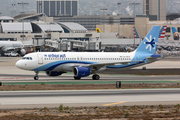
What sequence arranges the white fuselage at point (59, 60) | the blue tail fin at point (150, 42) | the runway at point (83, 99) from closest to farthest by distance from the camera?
1. the runway at point (83, 99)
2. the white fuselage at point (59, 60)
3. the blue tail fin at point (150, 42)

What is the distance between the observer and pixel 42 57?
50594mm

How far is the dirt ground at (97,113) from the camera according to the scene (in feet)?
71.0

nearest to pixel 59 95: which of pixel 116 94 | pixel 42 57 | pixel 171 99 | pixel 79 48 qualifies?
pixel 116 94

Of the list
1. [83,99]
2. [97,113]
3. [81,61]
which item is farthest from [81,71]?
[97,113]

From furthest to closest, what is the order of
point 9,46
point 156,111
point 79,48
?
point 79,48, point 9,46, point 156,111

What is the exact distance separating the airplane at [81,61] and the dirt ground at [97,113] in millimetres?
25279

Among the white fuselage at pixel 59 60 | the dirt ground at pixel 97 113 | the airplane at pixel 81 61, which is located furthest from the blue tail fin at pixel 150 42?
the dirt ground at pixel 97 113

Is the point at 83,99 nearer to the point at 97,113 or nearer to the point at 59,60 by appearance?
the point at 97,113

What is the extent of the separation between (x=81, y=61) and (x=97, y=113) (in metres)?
29.6

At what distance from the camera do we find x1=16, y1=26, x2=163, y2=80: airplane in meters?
50.2

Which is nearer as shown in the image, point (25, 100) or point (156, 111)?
point (156, 111)

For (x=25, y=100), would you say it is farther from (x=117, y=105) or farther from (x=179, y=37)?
(x=179, y=37)

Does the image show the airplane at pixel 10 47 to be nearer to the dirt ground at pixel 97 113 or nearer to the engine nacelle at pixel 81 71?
the engine nacelle at pixel 81 71

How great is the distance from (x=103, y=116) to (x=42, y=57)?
29.7m
